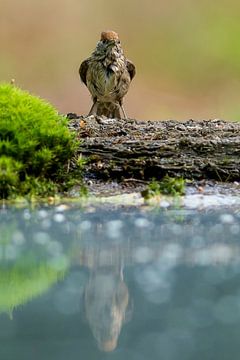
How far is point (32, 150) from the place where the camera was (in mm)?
3459

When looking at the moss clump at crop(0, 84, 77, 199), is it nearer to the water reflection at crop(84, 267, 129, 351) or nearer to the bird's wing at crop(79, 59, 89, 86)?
the water reflection at crop(84, 267, 129, 351)

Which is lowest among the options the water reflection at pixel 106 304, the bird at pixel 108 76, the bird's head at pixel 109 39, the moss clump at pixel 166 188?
the water reflection at pixel 106 304

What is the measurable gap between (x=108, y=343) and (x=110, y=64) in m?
4.74

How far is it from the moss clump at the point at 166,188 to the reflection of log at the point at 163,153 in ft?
0.48

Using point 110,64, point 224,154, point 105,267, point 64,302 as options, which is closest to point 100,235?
point 105,267

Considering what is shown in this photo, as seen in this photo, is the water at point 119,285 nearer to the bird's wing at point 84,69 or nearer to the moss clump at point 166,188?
the moss clump at point 166,188

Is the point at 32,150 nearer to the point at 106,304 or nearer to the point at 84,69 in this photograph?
the point at 106,304

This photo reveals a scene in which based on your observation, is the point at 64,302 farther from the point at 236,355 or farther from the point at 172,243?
the point at 172,243

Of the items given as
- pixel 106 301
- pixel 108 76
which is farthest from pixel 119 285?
pixel 108 76

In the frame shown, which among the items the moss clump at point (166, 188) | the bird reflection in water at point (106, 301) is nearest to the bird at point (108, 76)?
the moss clump at point (166, 188)

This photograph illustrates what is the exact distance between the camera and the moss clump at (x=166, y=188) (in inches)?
132

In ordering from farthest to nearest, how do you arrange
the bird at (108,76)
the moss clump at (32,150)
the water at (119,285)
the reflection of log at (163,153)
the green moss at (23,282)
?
the bird at (108,76)
the reflection of log at (163,153)
the moss clump at (32,150)
the green moss at (23,282)
the water at (119,285)

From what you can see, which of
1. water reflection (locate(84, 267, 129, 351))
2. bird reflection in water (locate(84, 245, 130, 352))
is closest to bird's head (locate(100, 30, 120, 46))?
bird reflection in water (locate(84, 245, 130, 352))

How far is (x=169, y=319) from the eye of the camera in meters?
1.71
